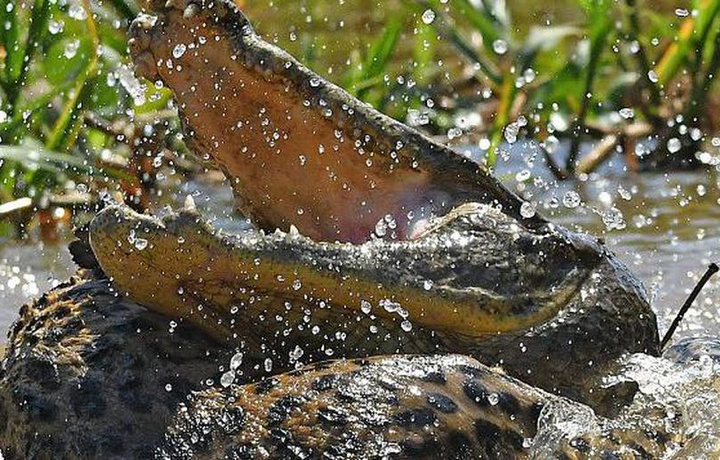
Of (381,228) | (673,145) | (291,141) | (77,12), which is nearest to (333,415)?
(381,228)

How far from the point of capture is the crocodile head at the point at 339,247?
3092 mm

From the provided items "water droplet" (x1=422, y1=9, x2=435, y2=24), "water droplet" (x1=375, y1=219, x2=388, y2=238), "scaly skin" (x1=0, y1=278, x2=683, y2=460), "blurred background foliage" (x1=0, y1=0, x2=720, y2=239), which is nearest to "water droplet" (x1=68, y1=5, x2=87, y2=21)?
"blurred background foliage" (x1=0, y1=0, x2=720, y2=239)

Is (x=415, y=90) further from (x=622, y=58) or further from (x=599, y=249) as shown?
(x=599, y=249)

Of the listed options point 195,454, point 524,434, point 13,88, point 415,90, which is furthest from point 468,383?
point 415,90

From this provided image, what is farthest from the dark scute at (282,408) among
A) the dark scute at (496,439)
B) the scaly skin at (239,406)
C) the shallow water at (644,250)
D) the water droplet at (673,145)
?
the water droplet at (673,145)

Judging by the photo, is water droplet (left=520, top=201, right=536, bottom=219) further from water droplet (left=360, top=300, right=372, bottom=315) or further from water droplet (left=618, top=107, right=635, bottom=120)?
water droplet (left=618, top=107, right=635, bottom=120)

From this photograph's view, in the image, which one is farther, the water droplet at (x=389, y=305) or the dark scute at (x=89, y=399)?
the water droplet at (x=389, y=305)

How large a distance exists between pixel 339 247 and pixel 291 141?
476 mm

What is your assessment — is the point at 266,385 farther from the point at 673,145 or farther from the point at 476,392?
the point at 673,145

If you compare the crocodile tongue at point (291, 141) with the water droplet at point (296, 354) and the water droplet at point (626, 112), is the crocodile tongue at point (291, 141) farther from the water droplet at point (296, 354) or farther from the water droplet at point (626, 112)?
the water droplet at point (626, 112)

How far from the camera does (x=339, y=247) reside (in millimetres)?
3168

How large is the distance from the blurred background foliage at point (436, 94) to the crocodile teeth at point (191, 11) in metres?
2.13

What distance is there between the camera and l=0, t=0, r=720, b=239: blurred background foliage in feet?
20.5

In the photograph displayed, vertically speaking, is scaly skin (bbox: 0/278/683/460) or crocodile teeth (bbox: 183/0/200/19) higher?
crocodile teeth (bbox: 183/0/200/19)
